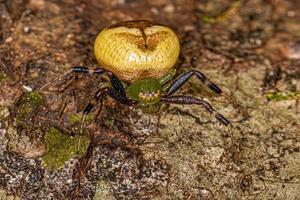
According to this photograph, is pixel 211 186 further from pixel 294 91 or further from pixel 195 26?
pixel 195 26

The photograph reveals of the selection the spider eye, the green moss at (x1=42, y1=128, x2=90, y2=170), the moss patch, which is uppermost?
the spider eye

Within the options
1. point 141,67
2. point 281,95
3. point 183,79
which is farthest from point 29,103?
point 281,95

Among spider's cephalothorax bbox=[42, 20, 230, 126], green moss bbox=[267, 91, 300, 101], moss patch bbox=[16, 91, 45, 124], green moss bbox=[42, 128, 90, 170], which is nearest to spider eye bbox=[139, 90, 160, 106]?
spider's cephalothorax bbox=[42, 20, 230, 126]

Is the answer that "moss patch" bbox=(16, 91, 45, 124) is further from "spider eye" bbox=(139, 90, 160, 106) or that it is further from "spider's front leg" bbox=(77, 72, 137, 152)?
"spider eye" bbox=(139, 90, 160, 106)

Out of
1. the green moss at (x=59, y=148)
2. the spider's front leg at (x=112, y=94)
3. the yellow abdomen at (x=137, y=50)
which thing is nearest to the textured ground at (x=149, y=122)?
the green moss at (x=59, y=148)

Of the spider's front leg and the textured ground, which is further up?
the spider's front leg

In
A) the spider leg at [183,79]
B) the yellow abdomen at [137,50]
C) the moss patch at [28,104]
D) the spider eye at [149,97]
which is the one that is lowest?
the moss patch at [28,104]

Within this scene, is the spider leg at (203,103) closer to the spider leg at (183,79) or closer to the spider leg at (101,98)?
the spider leg at (183,79)
